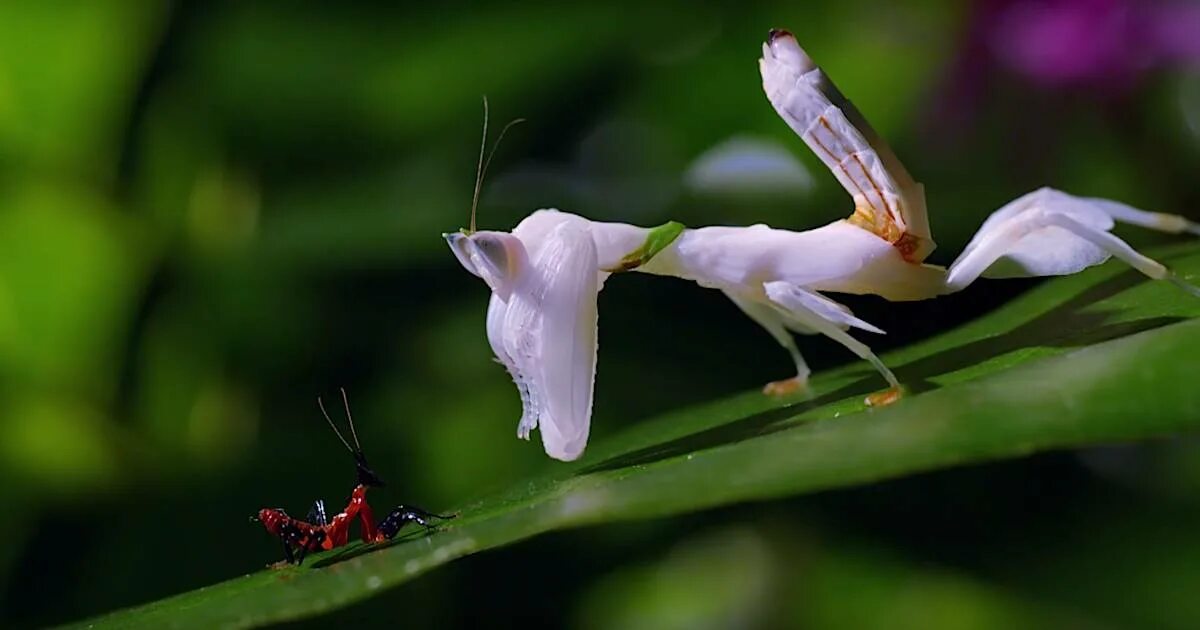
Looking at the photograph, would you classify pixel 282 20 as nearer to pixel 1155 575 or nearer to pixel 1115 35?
pixel 1115 35

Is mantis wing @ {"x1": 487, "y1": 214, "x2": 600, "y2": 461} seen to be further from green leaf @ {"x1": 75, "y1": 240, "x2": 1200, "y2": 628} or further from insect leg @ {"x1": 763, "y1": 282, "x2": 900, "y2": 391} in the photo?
insect leg @ {"x1": 763, "y1": 282, "x2": 900, "y2": 391}

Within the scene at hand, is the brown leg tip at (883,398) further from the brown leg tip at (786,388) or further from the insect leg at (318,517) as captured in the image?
the insect leg at (318,517)

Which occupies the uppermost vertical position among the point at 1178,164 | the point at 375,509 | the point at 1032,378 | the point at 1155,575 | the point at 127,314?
the point at 1032,378

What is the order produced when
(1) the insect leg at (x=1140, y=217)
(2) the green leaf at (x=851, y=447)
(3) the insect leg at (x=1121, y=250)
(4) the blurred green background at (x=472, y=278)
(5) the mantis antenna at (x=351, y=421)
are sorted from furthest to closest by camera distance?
(5) the mantis antenna at (x=351, y=421), (4) the blurred green background at (x=472, y=278), (1) the insect leg at (x=1140, y=217), (3) the insect leg at (x=1121, y=250), (2) the green leaf at (x=851, y=447)

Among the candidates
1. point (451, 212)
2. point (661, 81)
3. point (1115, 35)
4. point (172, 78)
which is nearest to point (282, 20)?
point (172, 78)

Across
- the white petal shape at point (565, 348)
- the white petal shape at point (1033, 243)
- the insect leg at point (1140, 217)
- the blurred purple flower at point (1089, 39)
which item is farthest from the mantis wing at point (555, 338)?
the blurred purple flower at point (1089, 39)

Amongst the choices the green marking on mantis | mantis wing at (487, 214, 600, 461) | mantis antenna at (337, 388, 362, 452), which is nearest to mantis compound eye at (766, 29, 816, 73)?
the green marking on mantis

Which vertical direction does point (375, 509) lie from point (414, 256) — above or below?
below
